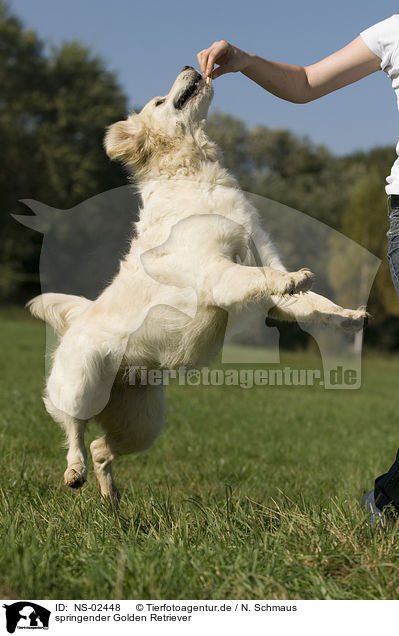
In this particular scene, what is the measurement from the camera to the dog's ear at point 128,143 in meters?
4.06

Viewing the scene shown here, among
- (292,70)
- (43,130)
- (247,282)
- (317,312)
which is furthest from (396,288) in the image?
(43,130)

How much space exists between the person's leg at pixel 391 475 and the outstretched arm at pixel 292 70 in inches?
27.7

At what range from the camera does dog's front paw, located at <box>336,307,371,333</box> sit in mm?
3227

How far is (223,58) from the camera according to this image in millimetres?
3195

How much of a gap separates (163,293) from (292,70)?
1361 millimetres

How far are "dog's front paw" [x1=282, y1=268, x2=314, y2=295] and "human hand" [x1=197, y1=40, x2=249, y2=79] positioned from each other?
1098 millimetres

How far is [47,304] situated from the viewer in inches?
163

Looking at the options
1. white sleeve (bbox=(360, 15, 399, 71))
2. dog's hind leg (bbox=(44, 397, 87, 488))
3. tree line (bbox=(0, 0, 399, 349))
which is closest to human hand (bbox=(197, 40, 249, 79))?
white sleeve (bbox=(360, 15, 399, 71))

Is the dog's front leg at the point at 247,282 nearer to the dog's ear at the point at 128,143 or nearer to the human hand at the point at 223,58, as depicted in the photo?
the human hand at the point at 223,58

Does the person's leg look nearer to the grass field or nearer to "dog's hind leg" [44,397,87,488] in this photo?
the grass field

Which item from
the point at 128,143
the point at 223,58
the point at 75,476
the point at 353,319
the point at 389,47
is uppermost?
the point at 223,58
